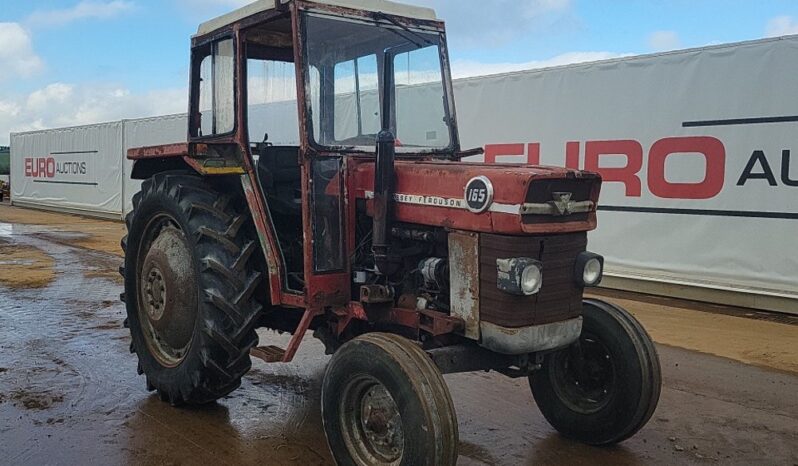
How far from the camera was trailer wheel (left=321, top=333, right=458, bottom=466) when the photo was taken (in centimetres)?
324

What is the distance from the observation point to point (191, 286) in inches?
189

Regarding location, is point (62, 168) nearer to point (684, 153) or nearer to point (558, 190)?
point (684, 153)

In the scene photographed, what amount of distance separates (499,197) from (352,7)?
1582mm

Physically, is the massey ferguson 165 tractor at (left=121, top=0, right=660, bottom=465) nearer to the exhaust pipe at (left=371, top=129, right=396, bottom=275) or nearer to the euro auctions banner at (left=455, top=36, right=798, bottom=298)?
the exhaust pipe at (left=371, top=129, right=396, bottom=275)

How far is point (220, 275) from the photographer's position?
175 inches

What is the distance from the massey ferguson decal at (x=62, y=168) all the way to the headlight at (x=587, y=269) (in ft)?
64.9

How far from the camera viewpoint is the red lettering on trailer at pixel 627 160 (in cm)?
927

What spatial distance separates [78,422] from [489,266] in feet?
9.23

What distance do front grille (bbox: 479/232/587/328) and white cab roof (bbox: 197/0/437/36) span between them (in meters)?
1.67

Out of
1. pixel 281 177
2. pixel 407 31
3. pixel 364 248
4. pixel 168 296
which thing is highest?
pixel 407 31

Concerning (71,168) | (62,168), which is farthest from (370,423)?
(62,168)

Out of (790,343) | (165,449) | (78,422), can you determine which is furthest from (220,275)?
(790,343)

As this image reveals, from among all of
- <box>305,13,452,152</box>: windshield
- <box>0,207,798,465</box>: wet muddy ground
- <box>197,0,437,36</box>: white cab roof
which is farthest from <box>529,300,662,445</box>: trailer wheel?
<box>197,0,437,36</box>: white cab roof

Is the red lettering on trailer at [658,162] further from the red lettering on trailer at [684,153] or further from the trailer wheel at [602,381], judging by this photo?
the trailer wheel at [602,381]
